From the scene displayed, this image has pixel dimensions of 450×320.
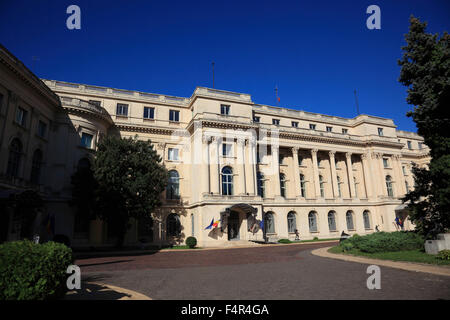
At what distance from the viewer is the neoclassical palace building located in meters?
28.0

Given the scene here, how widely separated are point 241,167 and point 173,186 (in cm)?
986

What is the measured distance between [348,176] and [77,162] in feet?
141

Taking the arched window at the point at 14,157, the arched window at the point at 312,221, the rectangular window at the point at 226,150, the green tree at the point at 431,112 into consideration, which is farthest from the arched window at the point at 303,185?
the arched window at the point at 14,157

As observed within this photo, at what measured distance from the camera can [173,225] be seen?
36.7 metres

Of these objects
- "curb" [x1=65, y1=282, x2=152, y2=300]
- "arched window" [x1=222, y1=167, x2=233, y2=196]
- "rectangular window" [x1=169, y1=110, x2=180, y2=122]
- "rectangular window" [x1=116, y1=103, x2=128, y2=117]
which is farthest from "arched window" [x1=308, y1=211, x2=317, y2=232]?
"curb" [x1=65, y1=282, x2=152, y2=300]

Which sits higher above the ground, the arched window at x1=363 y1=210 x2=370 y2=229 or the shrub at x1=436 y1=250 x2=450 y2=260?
the arched window at x1=363 y1=210 x2=370 y2=229

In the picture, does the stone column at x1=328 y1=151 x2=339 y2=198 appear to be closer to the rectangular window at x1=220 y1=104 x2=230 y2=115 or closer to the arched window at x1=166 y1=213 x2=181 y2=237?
the rectangular window at x1=220 y1=104 x2=230 y2=115

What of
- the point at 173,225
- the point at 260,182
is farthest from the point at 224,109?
the point at 173,225

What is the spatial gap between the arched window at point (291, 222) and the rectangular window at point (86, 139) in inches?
1178

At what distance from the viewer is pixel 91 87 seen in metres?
37.0

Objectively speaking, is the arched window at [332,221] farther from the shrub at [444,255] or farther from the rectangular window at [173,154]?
the shrub at [444,255]

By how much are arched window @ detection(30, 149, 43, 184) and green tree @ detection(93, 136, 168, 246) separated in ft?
22.1

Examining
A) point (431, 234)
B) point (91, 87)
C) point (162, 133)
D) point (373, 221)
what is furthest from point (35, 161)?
point (373, 221)
